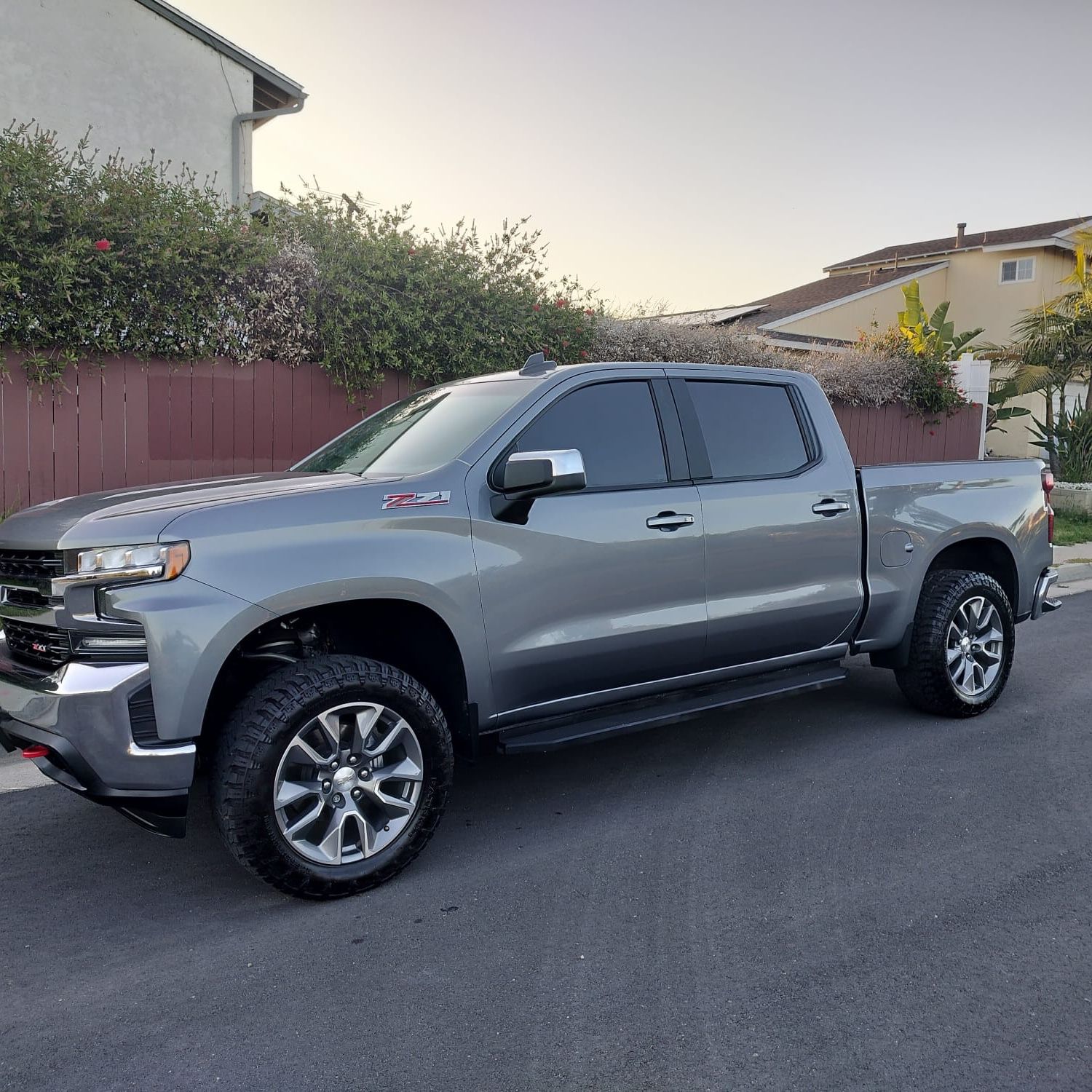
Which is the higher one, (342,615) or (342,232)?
(342,232)

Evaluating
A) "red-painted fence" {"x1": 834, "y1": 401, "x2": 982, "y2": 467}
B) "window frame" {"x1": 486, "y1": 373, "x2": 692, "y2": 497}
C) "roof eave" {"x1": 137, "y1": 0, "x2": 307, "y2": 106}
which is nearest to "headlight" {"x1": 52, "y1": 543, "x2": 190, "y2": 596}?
"window frame" {"x1": 486, "y1": 373, "x2": 692, "y2": 497}

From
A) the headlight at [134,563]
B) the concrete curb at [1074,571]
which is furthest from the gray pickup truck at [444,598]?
the concrete curb at [1074,571]

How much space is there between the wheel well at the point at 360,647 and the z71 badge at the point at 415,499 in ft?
1.20

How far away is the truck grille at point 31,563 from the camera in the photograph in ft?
11.6

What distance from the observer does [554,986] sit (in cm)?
312

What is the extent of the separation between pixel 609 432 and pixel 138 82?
48.1 feet

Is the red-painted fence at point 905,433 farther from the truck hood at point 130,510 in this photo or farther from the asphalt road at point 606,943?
the truck hood at point 130,510

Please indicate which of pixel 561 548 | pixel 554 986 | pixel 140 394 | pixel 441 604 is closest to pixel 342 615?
pixel 441 604

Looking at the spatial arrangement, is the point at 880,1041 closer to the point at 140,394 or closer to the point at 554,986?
the point at 554,986

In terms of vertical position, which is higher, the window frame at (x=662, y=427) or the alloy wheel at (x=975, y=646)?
the window frame at (x=662, y=427)

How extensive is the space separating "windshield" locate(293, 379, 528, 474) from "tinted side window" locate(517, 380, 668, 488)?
0.65 ft

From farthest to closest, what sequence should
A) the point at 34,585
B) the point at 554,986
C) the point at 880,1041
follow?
the point at 34,585 < the point at 554,986 < the point at 880,1041

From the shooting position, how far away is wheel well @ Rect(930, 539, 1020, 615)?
6.08 m

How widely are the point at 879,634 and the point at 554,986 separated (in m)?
3.13
